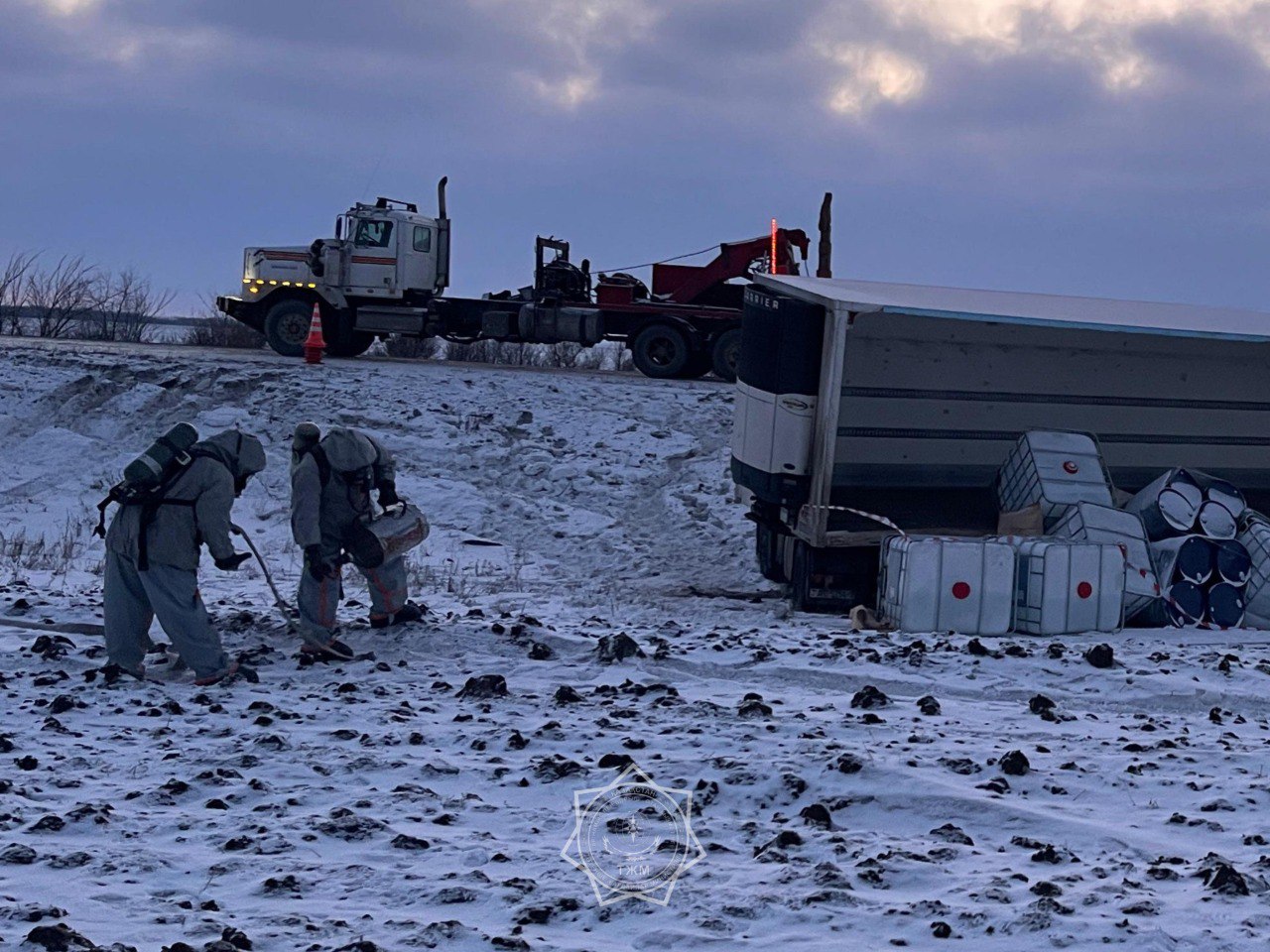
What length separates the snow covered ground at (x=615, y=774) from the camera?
180 inches

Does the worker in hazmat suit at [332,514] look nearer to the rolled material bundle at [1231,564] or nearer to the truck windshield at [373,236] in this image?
the rolled material bundle at [1231,564]

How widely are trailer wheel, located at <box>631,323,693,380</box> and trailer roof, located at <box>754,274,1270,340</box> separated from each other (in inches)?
366

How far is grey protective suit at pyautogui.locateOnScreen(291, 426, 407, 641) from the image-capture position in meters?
9.04

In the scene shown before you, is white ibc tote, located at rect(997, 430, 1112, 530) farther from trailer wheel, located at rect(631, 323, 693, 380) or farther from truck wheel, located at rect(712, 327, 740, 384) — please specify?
trailer wheel, located at rect(631, 323, 693, 380)

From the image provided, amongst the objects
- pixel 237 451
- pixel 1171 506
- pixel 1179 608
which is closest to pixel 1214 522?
pixel 1171 506

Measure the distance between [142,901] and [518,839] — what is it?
137 centimetres

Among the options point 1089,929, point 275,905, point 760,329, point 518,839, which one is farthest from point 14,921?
point 760,329

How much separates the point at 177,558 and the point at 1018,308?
6906 mm

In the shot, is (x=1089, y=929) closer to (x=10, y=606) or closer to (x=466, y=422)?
(x=10, y=606)

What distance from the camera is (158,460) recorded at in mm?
8125

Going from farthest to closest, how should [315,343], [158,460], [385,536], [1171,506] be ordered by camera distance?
[315,343] → [1171,506] → [385,536] → [158,460]

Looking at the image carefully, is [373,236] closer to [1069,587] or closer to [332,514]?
[332,514]

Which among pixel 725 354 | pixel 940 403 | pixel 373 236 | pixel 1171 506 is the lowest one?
pixel 1171 506

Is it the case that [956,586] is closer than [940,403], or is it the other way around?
[956,586]
